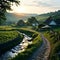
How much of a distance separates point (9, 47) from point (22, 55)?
20.3 metres

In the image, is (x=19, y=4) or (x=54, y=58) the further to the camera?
(x=19, y=4)

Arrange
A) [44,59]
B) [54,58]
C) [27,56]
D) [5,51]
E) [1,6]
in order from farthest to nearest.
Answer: [1,6]
[5,51]
[27,56]
[44,59]
[54,58]

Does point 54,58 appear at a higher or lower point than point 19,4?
lower

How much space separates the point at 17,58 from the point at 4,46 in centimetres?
1905

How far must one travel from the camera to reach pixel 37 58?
41.9m

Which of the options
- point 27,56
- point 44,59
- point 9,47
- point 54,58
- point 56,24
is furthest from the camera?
point 56,24

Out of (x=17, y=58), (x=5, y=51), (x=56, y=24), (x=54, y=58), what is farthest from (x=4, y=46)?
(x=56, y=24)

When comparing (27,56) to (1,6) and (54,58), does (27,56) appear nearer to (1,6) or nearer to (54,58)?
(54,58)

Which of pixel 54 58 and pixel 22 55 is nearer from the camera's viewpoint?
pixel 54 58

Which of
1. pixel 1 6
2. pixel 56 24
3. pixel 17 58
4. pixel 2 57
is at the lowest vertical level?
pixel 56 24

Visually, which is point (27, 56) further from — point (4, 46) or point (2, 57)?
point (4, 46)

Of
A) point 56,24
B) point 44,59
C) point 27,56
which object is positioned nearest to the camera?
point 44,59

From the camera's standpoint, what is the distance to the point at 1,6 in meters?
67.5

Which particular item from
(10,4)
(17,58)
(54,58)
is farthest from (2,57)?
(10,4)
